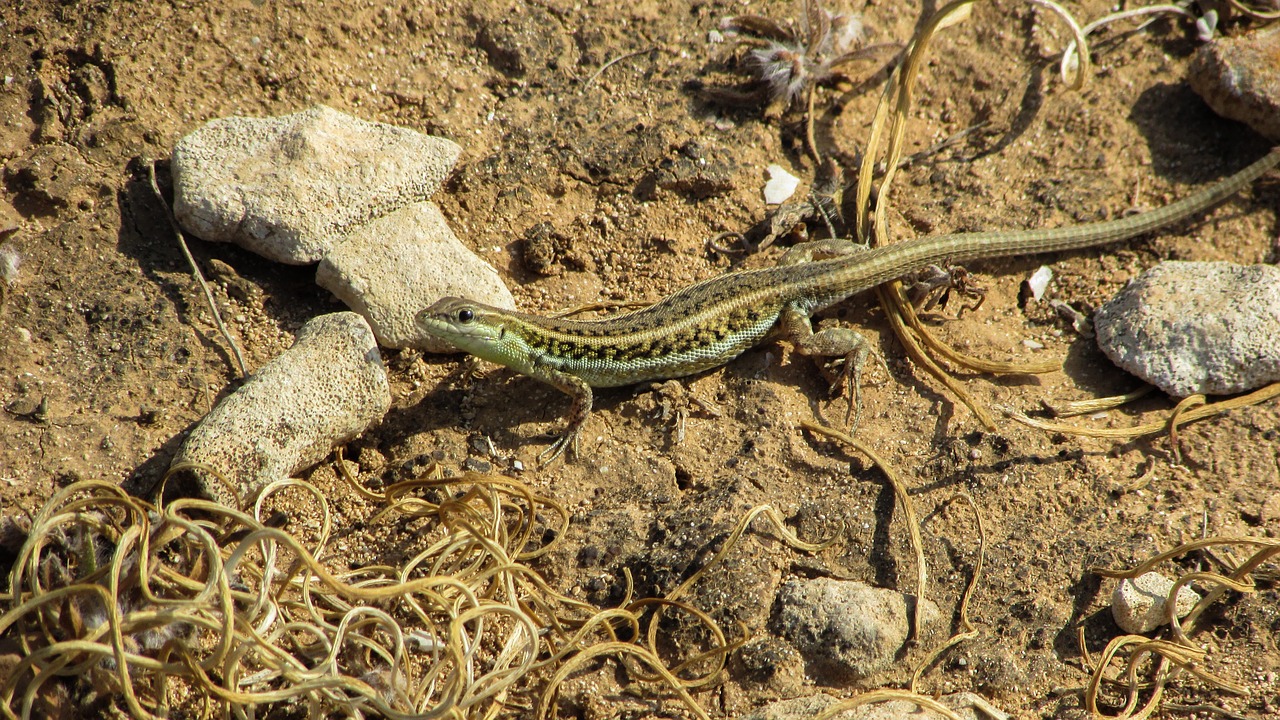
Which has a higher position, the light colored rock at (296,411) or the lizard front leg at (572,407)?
the light colored rock at (296,411)

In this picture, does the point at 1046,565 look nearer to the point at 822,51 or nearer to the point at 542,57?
the point at 822,51

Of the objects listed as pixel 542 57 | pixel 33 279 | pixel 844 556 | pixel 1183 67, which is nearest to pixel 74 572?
pixel 33 279

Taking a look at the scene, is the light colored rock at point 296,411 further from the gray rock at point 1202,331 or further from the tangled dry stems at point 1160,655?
the gray rock at point 1202,331

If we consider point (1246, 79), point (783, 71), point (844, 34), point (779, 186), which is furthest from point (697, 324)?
point (1246, 79)

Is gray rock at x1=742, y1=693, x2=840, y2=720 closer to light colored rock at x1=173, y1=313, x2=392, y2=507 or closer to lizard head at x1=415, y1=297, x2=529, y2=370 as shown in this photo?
lizard head at x1=415, y1=297, x2=529, y2=370

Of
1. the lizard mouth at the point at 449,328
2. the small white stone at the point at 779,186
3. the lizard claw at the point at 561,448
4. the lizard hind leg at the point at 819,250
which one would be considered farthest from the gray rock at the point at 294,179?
the lizard hind leg at the point at 819,250

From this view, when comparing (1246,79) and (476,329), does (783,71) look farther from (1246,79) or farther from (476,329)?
(1246,79)

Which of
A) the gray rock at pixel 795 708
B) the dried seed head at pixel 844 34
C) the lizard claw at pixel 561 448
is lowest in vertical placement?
the gray rock at pixel 795 708

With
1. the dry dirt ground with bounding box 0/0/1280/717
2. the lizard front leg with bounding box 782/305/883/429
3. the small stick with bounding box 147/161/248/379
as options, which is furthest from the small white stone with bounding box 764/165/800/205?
the small stick with bounding box 147/161/248/379
